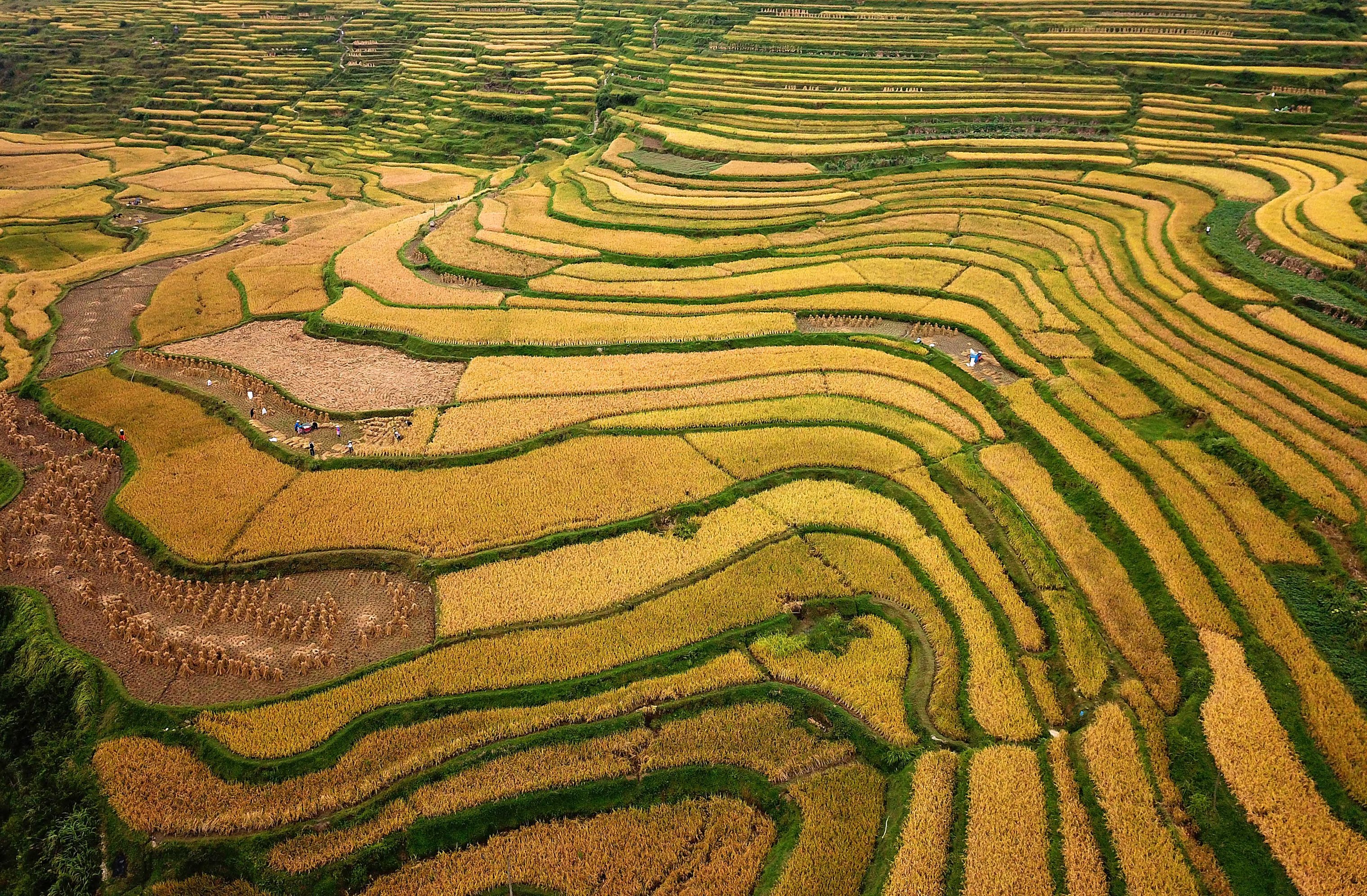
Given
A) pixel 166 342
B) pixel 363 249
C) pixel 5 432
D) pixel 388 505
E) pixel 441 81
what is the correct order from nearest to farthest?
pixel 388 505, pixel 5 432, pixel 166 342, pixel 363 249, pixel 441 81

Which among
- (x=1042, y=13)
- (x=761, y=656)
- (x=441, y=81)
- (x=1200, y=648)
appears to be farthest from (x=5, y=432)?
(x=1042, y=13)

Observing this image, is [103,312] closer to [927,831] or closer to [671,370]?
[671,370]

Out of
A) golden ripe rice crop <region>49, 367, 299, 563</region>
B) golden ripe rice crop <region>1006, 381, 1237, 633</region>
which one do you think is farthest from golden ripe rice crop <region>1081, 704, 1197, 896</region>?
golden ripe rice crop <region>49, 367, 299, 563</region>

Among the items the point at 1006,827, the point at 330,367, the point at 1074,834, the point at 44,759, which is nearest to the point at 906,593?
the point at 1006,827

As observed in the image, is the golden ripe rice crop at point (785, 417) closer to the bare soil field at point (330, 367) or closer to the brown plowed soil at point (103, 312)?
the bare soil field at point (330, 367)

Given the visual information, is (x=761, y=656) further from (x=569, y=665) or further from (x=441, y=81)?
(x=441, y=81)
